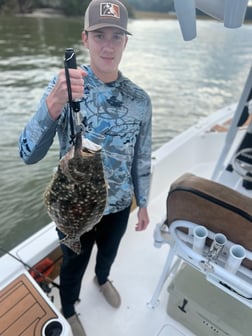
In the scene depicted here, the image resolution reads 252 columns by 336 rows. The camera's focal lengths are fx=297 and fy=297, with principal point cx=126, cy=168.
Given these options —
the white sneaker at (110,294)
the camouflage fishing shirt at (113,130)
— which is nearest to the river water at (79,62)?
the camouflage fishing shirt at (113,130)

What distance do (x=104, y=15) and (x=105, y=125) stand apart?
423 millimetres

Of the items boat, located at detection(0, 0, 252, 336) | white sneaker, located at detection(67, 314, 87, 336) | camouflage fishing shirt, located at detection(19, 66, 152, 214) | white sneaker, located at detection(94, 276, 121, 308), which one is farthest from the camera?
white sneaker, located at detection(94, 276, 121, 308)

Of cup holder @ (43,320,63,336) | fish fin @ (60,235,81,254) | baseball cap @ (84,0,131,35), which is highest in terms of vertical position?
baseball cap @ (84,0,131,35)

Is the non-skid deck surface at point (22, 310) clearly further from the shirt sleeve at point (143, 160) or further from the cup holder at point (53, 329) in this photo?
the shirt sleeve at point (143, 160)

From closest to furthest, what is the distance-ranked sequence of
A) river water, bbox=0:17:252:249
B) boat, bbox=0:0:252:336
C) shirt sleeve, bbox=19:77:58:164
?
shirt sleeve, bbox=19:77:58:164
boat, bbox=0:0:252:336
river water, bbox=0:17:252:249

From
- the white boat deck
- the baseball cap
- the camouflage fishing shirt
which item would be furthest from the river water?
the white boat deck

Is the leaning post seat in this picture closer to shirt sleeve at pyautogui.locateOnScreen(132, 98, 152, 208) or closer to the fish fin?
shirt sleeve at pyautogui.locateOnScreen(132, 98, 152, 208)

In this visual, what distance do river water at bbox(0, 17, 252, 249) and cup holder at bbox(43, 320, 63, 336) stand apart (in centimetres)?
141

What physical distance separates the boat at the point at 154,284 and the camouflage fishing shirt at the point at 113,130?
0.84 feet

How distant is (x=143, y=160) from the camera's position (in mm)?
1537

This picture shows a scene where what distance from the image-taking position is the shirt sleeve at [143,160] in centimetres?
143

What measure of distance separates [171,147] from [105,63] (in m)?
2.04

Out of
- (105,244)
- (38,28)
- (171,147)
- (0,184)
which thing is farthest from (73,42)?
(105,244)

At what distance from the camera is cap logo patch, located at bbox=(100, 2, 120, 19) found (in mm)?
1110
